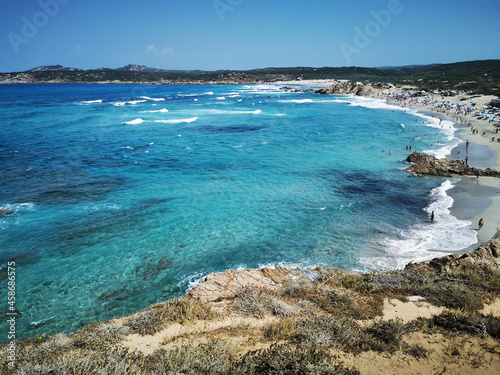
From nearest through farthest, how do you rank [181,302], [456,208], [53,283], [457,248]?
[181,302], [53,283], [457,248], [456,208]

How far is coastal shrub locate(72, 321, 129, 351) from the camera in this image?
7371 mm

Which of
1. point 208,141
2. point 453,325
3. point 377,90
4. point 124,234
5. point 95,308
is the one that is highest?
point 377,90

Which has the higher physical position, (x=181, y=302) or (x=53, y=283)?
(x=181, y=302)

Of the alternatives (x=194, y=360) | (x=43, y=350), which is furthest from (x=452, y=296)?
(x=43, y=350)

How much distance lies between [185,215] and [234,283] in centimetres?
1032

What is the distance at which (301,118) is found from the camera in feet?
214

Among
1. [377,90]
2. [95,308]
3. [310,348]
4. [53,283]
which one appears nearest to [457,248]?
[310,348]

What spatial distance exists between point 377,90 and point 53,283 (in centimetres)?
12745

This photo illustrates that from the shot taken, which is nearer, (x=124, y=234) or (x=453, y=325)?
(x=453, y=325)

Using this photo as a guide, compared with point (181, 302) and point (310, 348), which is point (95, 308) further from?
point (310, 348)

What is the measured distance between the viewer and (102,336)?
25.1ft

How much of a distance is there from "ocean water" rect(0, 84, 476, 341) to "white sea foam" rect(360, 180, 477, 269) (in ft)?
0.34

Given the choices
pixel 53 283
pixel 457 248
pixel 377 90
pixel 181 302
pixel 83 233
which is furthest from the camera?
pixel 377 90

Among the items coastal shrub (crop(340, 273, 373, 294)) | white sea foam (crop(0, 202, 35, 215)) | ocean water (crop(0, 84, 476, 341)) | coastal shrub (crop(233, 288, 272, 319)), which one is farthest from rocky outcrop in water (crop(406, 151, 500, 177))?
white sea foam (crop(0, 202, 35, 215))
